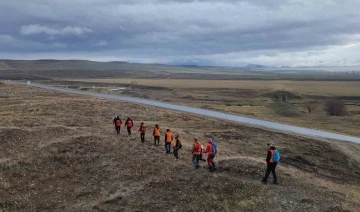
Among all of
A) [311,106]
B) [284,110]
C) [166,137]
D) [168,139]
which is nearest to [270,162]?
[168,139]

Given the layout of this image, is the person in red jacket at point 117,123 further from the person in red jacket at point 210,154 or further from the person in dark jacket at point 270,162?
the person in dark jacket at point 270,162

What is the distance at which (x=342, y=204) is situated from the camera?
818 inches

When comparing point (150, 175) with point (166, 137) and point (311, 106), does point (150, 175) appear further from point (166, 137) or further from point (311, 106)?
point (311, 106)

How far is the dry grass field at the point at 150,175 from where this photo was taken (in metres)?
21.2

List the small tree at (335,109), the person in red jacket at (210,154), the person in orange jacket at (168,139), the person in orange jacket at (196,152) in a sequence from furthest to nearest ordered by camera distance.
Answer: the small tree at (335,109)
the person in orange jacket at (168,139)
the person in orange jacket at (196,152)
the person in red jacket at (210,154)

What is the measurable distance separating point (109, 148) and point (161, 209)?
35.3 feet

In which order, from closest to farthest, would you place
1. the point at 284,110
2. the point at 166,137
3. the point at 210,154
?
the point at 210,154, the point at 166,137, the point at 284,110

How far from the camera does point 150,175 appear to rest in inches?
966

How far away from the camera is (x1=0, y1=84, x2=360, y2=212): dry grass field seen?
2125 cm

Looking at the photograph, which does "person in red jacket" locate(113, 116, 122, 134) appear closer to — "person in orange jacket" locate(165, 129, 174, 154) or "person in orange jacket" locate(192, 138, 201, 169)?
"person in orange jacket" locate(165, 129, 174, 154)

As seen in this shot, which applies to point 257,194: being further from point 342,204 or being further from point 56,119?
point 56,119

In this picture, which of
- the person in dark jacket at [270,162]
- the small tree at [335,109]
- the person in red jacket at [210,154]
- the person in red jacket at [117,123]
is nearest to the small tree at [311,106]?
the small tree at [335,109]

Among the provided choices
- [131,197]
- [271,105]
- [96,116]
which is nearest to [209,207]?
[131,197]

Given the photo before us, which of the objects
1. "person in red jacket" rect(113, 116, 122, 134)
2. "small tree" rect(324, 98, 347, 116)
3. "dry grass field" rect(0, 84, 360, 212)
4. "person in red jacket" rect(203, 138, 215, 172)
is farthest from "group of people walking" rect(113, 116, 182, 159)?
"small tree" rect(324, 98, 347, 116)
